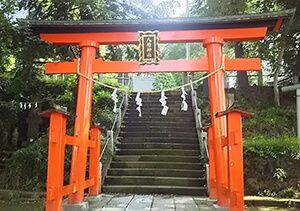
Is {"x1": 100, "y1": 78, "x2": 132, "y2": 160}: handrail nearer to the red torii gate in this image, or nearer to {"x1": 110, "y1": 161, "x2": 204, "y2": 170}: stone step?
{"x1": 110, "y1": 161, "x2": 204, "y2": 170}: stone step

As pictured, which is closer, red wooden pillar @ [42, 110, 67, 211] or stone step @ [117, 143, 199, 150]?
red wooden pillar @ [42, 110, 67, 211]

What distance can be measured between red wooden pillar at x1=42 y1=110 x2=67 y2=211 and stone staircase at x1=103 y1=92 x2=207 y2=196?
4.02m

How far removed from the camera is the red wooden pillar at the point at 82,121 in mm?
7066

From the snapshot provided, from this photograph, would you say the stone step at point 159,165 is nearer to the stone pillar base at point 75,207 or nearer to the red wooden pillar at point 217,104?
the red wooden pillar at point 217,104

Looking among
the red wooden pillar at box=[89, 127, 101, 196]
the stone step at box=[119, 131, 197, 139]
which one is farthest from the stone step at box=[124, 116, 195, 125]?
the red wooden pillar at box=[89, 127, 101, 196]

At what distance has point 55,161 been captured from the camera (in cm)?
561

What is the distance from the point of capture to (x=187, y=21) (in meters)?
7.77

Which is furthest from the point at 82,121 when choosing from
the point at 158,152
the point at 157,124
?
the point at 157,124

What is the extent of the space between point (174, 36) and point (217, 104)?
1.76 metres

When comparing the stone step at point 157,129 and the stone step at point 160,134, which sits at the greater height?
the stone step at point 157,129

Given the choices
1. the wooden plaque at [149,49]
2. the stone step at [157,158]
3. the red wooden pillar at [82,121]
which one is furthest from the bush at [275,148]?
the red wooden pillar at [82,121]

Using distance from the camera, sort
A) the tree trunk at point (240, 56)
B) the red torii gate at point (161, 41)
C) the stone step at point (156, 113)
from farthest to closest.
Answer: the tree trunk at point (240, 56), the stone step at point (156, 113), the red torii gate at point (161, 41)

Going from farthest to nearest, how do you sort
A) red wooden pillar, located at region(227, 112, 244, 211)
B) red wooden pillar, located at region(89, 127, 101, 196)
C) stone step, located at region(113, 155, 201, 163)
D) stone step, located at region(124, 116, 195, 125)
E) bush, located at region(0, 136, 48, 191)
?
stone step, located at region(124, 116, 195, 125), stone step, located at region(113, 155, 201, 163), bush, located at region(0, 136, 48, 191), red wooden pillar, located at region(89, 127, 101, 196), red wooden pillar, located at region(227, 112, 244, 211)

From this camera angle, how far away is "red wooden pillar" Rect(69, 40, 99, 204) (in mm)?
7066
